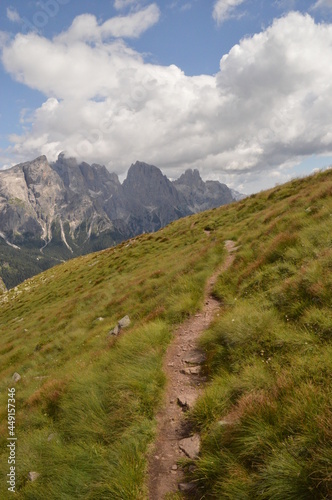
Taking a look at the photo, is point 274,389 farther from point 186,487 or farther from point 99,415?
point 99,415

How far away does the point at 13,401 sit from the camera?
42.0ft

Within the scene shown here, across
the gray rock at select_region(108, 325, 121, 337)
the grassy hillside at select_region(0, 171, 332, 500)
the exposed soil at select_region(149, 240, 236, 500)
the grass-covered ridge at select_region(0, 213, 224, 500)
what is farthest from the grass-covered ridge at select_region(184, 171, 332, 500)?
the gray rock at select_region(108, 325, 121, 337)

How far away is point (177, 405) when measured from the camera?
7.05 meters

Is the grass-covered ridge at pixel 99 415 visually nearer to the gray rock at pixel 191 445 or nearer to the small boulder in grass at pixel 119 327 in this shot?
the small boulder in grass at pixel 119 327

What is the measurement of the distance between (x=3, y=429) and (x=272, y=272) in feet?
39.5

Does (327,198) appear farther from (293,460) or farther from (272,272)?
(293,460)

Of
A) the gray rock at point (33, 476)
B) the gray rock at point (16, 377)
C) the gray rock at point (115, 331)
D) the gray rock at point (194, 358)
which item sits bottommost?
the gray rock at point (16, 377)

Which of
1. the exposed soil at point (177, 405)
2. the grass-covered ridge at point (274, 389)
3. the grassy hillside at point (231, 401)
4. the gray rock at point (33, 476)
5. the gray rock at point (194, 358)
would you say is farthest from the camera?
the gray rock at point (194, 358)

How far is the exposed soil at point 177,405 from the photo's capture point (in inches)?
209

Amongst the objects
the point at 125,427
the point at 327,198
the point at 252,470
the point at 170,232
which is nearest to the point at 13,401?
the point at 125,427

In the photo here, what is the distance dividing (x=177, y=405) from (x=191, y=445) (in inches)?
51.7

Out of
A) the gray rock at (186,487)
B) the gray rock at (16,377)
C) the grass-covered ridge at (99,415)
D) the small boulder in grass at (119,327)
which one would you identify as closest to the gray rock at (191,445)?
the gray rock at (186,487)

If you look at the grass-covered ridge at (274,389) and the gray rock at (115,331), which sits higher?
the grass-covered ridge at (274,389)

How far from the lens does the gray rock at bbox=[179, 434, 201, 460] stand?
219 inches
